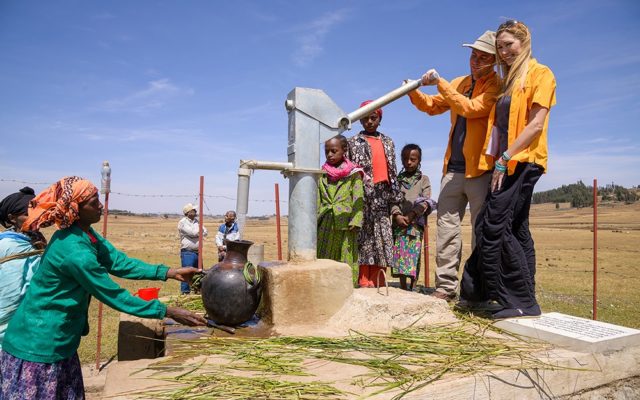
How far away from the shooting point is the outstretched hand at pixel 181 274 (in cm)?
363

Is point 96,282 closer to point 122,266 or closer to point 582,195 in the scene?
point 122,266

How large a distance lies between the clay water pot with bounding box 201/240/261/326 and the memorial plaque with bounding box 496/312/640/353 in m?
1.92

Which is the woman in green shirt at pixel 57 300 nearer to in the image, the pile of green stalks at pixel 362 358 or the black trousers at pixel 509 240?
the pile of green stalks at pixel 362 358

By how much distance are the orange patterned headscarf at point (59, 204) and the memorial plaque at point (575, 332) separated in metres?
3.09

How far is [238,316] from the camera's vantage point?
351 cm

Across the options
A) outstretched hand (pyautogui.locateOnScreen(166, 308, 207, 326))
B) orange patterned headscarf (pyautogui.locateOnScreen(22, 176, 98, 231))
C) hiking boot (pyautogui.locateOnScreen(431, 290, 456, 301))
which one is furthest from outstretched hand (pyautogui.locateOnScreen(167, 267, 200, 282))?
hiking boot (pyautogui.locateOnScreen(431, 290, 456, 301))

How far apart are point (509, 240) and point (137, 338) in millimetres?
3136

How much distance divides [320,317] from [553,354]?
1633 millimetres

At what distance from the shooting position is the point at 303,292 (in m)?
3.61

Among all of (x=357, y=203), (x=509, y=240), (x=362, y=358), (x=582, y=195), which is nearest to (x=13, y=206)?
(x=362, y=358)

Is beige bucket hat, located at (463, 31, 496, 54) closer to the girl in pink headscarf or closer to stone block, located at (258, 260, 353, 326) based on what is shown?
the girl in pink headscarf

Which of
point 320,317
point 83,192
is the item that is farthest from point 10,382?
point 320,317

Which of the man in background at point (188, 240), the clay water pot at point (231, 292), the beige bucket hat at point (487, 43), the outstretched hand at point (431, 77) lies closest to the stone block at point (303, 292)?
the clay water pot at point (231, 292)

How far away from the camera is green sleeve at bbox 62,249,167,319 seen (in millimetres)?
2697
